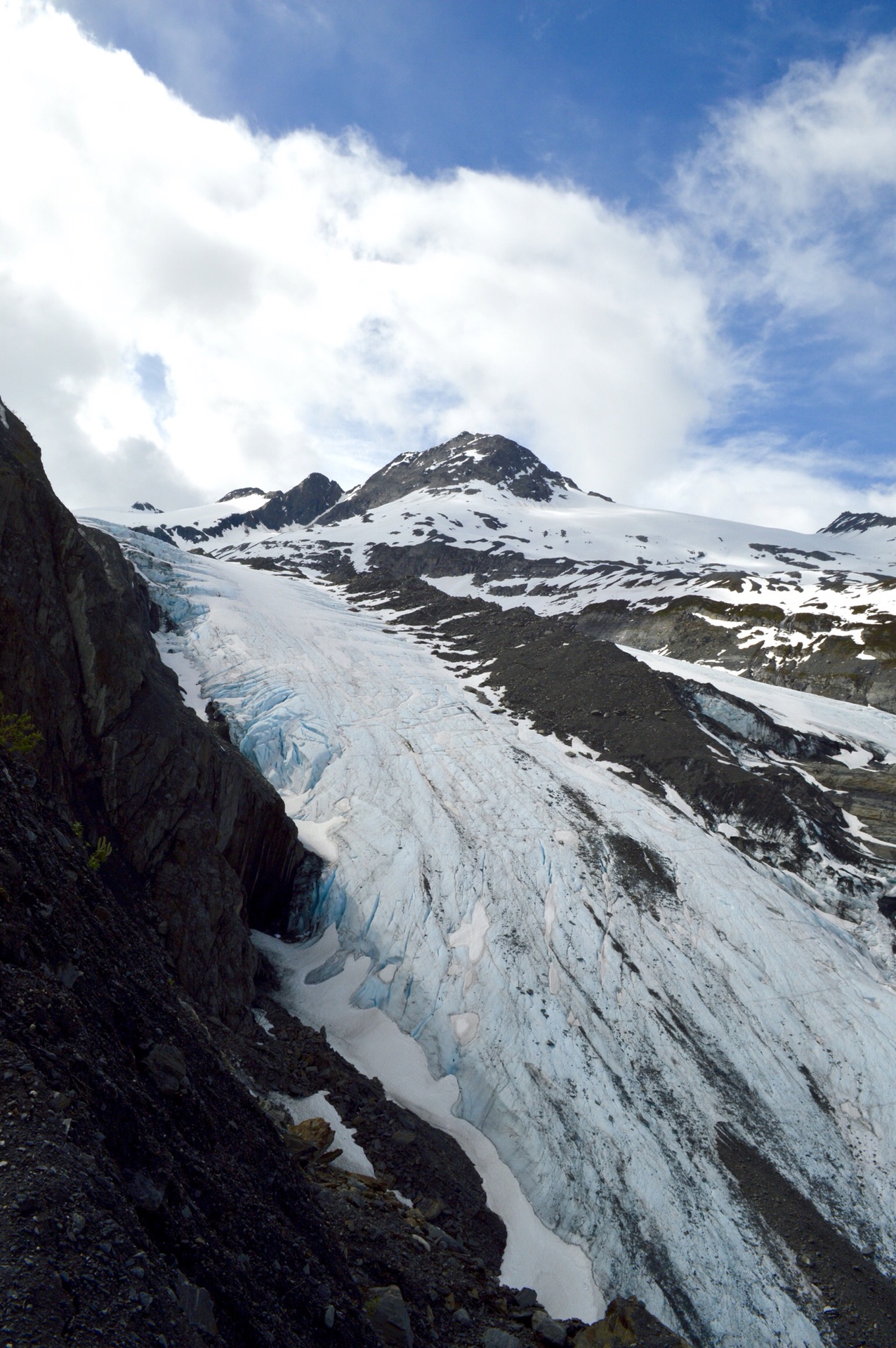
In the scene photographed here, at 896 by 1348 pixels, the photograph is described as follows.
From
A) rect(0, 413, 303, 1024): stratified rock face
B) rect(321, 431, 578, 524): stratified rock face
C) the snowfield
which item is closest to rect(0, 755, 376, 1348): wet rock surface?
rect(0, 413, 303, 1024): stratified rock face

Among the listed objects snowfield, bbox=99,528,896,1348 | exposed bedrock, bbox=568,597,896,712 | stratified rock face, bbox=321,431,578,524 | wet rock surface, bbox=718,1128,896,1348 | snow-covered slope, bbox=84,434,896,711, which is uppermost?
stratified rock face, bbox=321,431,578,524

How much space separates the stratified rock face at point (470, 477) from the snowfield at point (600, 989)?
6105 inches

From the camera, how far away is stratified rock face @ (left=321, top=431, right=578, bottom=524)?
180875mm

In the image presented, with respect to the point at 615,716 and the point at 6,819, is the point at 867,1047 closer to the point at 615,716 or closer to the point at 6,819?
the point at 615,716

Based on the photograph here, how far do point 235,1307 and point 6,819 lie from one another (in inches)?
180

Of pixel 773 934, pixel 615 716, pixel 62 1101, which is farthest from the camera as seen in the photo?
pixel 615 716

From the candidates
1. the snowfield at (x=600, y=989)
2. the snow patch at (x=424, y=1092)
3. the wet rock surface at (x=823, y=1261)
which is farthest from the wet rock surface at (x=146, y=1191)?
the wet rock surface at (x=823, y=1261)

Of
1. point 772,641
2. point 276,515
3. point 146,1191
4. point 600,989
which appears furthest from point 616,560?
point 146,1191

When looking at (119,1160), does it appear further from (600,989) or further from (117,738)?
(600,989)

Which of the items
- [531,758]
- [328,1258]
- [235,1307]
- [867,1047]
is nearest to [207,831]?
[328,1258]

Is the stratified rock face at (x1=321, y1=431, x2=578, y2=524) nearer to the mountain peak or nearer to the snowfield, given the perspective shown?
the mountain peak

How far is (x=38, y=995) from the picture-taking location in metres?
5.04

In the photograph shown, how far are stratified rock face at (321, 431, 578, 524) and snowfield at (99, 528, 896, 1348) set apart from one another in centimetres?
15508

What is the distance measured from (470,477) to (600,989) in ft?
575
